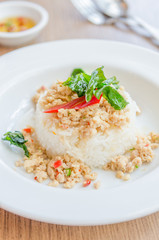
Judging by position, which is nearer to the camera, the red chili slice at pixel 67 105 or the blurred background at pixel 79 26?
the red chili slice at pixel 67 105

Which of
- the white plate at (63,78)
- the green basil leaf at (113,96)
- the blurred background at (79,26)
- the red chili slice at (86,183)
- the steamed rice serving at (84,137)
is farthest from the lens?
the blurred background at (79,26)

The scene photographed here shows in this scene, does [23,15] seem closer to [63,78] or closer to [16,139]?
[63,78]

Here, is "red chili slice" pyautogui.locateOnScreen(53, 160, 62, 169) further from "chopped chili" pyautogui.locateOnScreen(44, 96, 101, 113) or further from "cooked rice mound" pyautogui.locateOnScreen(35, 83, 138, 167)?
"chopped chili" pyautogui.locateOnScreen(44, 96, 101, 113)

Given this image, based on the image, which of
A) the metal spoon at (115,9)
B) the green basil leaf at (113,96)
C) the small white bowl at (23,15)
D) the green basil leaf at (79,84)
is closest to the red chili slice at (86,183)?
the green basil leaf at (113,96)

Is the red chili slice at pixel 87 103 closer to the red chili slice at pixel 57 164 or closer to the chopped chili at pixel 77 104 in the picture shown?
the chopped chili at pixel 77 104

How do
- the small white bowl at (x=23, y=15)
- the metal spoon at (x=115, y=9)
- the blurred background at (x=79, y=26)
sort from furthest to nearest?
the metal spoon at (x=115, y=9) < the blurred background at (x=79, y=26) < the small white bowl at (x=23, y=15)

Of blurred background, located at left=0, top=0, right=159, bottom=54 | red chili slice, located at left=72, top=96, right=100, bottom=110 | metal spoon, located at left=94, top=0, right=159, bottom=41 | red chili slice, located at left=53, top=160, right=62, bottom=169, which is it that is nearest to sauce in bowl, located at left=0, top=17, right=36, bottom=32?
blurred background, located at left=0, top=0, right=159, bottom=54

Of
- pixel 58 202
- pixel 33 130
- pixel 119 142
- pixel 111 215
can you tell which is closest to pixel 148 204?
pixel 111 215

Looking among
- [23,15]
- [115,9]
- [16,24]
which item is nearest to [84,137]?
[16,24]
